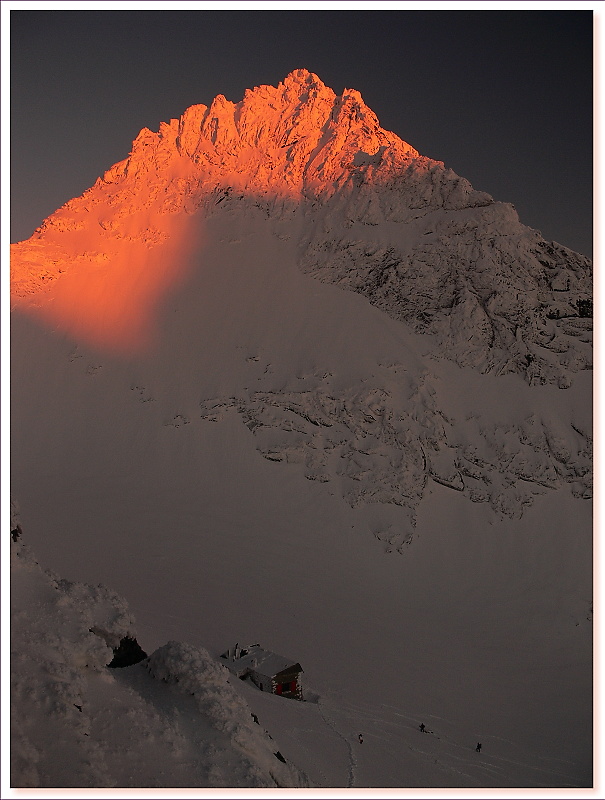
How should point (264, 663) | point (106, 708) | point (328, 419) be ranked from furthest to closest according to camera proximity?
1. point (328, 419)
2. point (264, 663)
3. point (106, 708)

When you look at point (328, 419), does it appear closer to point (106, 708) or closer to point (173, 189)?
point (173, 189)

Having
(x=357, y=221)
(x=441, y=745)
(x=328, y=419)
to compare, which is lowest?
(x=441, y=745)

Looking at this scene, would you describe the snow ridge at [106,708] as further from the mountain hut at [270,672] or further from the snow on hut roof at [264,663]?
the snow on hut roof at [264,663]

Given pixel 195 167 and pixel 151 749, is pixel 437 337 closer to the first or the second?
pixel 195 167

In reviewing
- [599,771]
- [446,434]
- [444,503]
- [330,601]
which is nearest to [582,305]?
[446,434]

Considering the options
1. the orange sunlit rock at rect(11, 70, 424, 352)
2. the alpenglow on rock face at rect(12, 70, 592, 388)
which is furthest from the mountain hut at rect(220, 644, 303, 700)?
the orange sunlit rock at rect(11, 70, 424, 352)

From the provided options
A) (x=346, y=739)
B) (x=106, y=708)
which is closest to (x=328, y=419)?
(x=346, y=739)

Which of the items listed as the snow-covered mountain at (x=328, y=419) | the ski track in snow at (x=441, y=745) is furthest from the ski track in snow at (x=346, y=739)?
the snow-covered mountain at (x=328, y=419)
